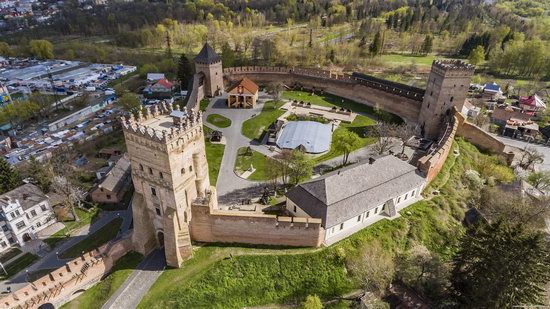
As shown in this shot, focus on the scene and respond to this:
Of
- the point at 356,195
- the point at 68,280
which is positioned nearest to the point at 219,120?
the point at 356,195

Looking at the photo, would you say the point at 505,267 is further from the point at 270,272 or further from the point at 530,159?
the point at 530,159

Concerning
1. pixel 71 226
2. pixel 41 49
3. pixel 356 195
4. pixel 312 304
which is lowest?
pixel 71 226

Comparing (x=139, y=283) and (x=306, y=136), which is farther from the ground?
(x=306, y=136)

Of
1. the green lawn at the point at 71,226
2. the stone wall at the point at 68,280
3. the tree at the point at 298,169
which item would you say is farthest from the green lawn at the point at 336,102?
the stone wall at the point at 68,280

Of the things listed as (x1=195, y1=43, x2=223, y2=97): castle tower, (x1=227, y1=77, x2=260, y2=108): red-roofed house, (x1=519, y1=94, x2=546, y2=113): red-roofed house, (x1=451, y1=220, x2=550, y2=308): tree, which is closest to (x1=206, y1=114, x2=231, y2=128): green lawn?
(x1=227, y1=77, x2=260, y2=108): red-roofed house

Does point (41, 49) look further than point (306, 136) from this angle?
Yes

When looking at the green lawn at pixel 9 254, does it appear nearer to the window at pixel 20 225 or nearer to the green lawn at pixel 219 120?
the window at pixel 20 225

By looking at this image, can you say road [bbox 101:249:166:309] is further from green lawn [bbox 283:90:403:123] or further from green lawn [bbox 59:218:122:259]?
green lawn [bbox 283:90:403:123]
